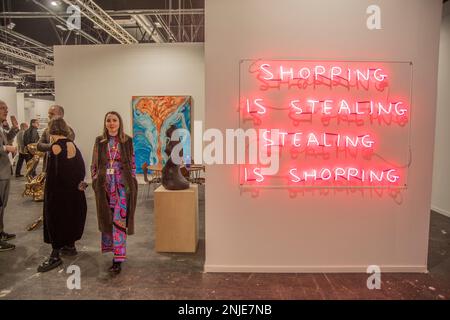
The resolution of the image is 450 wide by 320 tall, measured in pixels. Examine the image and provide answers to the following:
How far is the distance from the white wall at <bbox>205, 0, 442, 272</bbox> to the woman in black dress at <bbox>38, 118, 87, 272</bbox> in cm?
151

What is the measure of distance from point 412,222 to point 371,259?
581 mm

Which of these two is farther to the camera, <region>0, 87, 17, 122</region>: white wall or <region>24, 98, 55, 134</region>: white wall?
<region>24, 98, 55, 134</region>: white wall

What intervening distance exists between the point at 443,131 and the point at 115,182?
565 centimetres

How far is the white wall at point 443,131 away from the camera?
582 centimetres

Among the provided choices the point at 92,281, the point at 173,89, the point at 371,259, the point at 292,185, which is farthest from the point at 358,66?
the point at 173,89

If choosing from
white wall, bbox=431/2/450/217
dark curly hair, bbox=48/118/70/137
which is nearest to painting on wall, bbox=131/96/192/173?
dark curly hair, bbox=48/118/70/137

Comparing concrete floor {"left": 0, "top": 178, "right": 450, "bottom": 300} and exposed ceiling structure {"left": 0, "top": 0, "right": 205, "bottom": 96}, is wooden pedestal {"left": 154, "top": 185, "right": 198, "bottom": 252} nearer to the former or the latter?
concrete floor {"left": 0, "top": 178, "right": 450, "bottom": 300}

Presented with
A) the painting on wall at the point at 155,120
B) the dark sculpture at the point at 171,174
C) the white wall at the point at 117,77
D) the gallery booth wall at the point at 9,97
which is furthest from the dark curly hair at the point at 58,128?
the gallery booth wall at the point at 9,97

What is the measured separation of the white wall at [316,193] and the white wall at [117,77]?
5.22m

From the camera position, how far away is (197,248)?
170 inches

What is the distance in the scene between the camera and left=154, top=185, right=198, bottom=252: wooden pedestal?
13.4ft

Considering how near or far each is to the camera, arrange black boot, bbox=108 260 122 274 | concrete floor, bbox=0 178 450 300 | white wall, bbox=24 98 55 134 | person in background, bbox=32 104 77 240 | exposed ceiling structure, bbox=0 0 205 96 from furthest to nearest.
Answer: white wall, bbox=24 98 55 134
exposed ceiling structure, bbox=0 0 205 96
person in background, bbox=32 104 77 240
black boot, bbox=108 260 122 274
concrete floor, bbox=0 178 450 300
